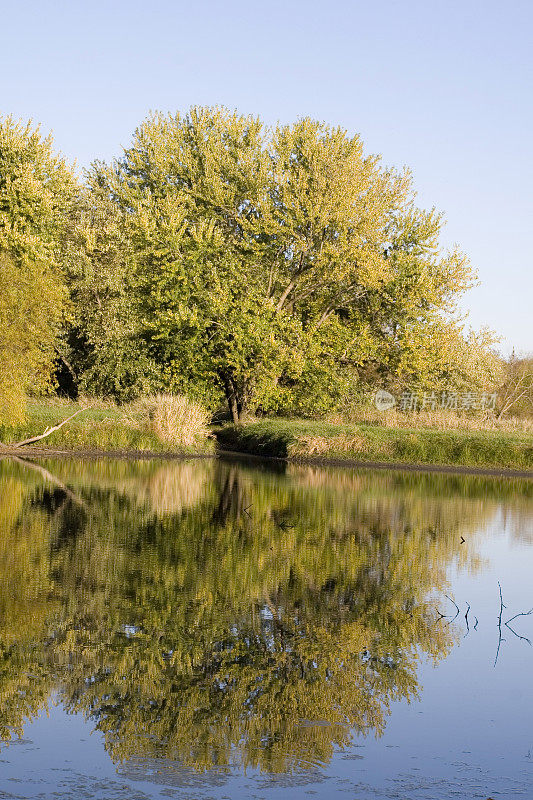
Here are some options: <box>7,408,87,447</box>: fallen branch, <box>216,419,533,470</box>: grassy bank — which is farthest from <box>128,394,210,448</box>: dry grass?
<box>216,419,533,470</box>: grassy bank

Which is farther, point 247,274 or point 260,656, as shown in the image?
point 247,274

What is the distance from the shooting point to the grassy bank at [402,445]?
38406 millimetres

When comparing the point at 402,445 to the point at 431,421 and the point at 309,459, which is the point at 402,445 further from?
the point at 431,421

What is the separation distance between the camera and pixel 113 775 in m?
7.27

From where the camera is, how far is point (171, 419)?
40.4 meters

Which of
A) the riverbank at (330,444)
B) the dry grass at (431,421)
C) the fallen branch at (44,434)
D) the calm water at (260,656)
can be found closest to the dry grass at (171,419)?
the riverbank at (330,444)

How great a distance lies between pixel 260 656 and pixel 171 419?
30096 mm

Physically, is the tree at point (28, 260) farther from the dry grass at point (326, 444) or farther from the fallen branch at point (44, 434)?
the dry grass at point (326, 444)

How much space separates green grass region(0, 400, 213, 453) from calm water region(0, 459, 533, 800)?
55.1ft

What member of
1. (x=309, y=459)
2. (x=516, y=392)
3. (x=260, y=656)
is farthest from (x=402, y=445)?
(x=260, y=656)

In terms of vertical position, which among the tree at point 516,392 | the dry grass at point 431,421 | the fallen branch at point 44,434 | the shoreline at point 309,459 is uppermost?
the tree at point 516,392

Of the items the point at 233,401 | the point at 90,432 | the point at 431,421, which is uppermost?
the point at 233,401

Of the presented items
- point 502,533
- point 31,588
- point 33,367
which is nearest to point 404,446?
point 33,367

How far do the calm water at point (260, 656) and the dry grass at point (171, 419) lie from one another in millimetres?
17982
